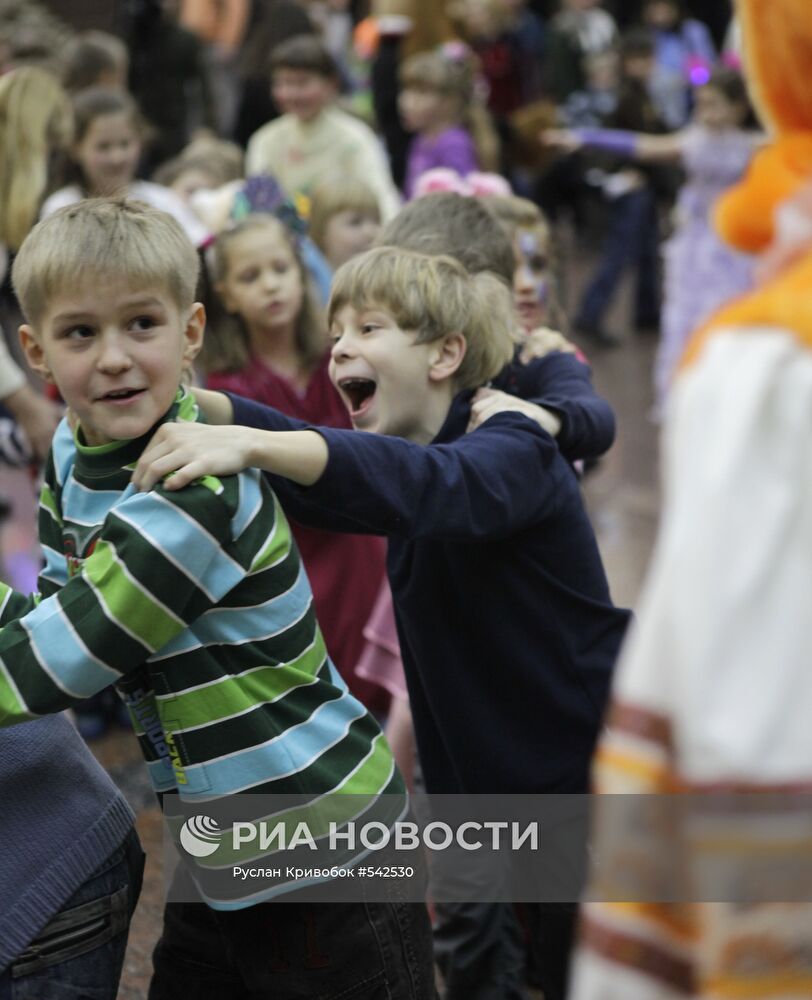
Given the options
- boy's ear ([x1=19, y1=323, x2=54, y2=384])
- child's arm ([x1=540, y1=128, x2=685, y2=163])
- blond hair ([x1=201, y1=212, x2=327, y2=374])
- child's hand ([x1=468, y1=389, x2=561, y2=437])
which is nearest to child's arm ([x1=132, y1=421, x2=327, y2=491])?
boy's ear ([x1=19, y1=323, x2=54, y2=384])

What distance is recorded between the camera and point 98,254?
6.81ft

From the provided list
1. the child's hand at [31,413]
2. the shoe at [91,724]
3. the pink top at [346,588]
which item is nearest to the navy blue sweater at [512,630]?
the pink top at [346,588]

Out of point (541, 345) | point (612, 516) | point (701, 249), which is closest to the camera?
point (541, 345)

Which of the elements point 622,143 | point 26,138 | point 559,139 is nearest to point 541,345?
point 26,138

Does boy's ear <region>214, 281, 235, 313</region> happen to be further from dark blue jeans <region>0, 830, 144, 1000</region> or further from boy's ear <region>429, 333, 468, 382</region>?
dark blue jeans <region>0, 830, 144, 1000</region>

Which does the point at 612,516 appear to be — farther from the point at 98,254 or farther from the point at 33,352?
the point at 98,254

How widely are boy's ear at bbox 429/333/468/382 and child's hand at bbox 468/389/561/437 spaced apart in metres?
0.07

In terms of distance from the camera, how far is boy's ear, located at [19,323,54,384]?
7.33 feet

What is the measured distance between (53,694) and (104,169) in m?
4.43

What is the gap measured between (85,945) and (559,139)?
8.49 m

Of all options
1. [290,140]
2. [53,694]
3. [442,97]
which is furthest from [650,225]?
[53,694]

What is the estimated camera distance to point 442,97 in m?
8.01

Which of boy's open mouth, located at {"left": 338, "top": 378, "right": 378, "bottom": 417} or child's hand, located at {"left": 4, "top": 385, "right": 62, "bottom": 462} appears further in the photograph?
child's hand, located at {"left": 4, "top": 385, "right": 62, "bottom": 462}

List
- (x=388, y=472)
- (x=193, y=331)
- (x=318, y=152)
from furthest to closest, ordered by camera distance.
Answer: (x=318, y=152), (x=193, y=331), (x=388, y=472)
